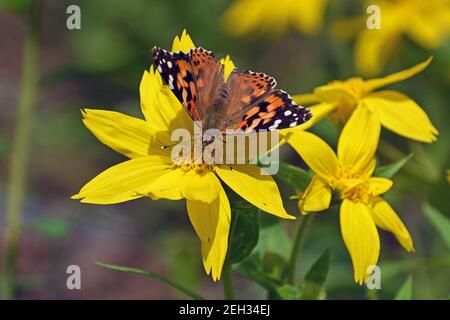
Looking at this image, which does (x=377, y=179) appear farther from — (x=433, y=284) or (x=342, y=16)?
(x=342, y=16)

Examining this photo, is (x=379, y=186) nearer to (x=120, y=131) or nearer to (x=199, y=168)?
(x=199, y=168)

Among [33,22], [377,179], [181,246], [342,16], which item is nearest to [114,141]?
[377,179]

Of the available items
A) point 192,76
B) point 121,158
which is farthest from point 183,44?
point 121,158

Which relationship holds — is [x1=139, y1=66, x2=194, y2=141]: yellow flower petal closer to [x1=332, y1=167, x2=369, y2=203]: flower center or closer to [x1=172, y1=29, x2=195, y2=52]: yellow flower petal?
[x1=172, y1=29, x2=195, y2=52]: yellow flower petal

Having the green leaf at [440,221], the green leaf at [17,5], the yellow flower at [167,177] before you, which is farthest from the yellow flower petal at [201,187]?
the green leaf at [17,5]

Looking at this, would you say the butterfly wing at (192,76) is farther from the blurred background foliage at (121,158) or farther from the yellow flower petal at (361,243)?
the blurred background foliage at (121,158)

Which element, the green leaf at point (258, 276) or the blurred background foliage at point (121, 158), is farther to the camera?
the blurred background foliage at point (121, 158)

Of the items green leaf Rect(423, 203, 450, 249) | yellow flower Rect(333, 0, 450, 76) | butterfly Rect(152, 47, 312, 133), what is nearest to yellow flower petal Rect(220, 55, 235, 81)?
butterfly Rect(152, 47, 312, 133)
